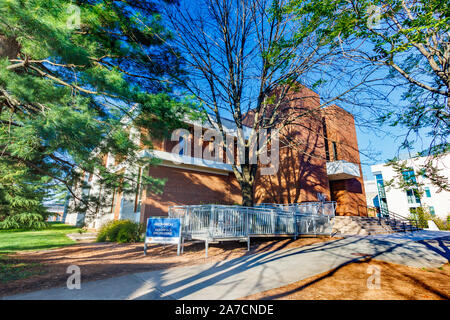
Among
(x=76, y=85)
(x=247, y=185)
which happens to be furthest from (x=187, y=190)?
(x=76, y=85)

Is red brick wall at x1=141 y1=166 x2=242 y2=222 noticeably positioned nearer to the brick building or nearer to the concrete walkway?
the brick building

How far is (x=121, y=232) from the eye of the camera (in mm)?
10531

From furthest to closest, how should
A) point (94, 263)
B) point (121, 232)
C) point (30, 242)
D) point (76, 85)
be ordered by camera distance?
1. point (30, 242)
2. point (121, 232)
3. point (94, 263)
4. point (76, 85)

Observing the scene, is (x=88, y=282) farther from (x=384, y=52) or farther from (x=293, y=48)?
(x=293, y=48)

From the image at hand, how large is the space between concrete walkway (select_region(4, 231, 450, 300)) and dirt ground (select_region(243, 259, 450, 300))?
0.33 metres

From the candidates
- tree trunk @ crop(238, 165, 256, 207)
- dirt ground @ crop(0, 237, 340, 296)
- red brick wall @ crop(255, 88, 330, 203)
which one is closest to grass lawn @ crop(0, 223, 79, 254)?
dirt ground @ crop(0, 237, 340, 296)

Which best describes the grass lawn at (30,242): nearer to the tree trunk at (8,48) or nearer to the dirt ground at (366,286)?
the tree trunk at (8,48)

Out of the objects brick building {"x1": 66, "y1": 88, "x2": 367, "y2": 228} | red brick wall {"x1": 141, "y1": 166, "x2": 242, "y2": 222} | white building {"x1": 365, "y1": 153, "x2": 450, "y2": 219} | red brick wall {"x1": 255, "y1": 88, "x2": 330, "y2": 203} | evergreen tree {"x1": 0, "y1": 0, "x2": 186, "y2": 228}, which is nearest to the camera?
evergreen tree {"x1": 0, "y1": 0, "x2": 186, "y2": 228}

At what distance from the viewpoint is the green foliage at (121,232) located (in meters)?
10.5

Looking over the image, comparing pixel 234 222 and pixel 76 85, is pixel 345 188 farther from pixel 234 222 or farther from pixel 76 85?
pixel 76 85

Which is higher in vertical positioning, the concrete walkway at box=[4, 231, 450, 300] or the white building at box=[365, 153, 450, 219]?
the white building at box=[365, 153, 450, 219]

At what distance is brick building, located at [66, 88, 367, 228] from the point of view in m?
13.2

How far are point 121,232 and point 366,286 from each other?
397 inches
